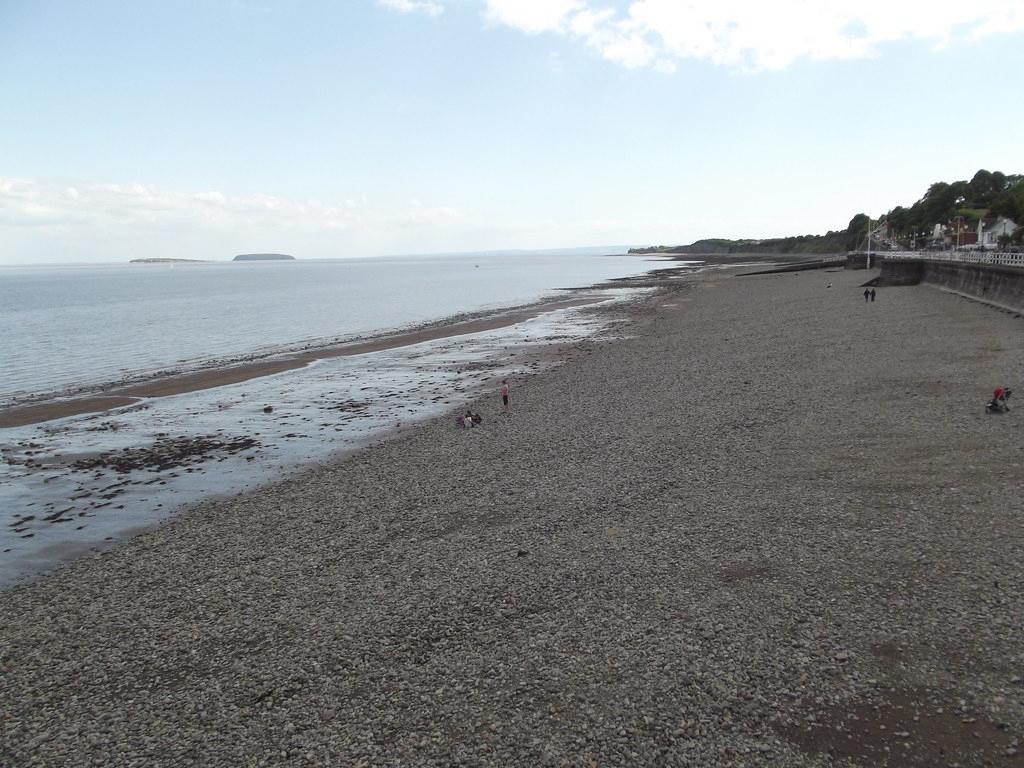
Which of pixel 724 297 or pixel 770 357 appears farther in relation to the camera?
pixel 724 297

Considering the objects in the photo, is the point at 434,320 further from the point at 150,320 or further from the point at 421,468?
Result: the point at 421,468

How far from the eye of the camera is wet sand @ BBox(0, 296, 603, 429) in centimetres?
2366

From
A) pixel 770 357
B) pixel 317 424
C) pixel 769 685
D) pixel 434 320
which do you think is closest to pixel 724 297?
pixel 434 320

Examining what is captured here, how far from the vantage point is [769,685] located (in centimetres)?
636

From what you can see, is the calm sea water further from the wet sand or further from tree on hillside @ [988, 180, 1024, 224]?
tree on hillside @ [988, 180, 1024, 224]

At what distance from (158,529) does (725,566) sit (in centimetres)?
1005

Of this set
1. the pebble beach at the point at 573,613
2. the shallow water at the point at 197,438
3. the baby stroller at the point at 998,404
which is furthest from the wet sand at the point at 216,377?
the baby stroller at the point at 998,404

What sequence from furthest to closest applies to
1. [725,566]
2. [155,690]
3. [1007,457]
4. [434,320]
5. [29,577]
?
[434,320]
[1007,457]
[29,577]
[725,566]
[155,690]

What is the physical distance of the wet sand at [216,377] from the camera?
23656 mm

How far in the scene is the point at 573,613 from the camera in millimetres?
7969

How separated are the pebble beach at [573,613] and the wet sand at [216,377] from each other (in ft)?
47.3

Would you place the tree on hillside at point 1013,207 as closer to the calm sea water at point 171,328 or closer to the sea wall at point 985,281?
the sea wall at point 985,281

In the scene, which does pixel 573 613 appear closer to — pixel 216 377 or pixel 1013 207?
pixel 216 377

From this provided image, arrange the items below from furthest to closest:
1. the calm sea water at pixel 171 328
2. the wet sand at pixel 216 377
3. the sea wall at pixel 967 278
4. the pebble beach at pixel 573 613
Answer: the calm sea water at pixel 171 328 < the sea wall at pixel 967 278 < the wet sand at pixel 216 377 < the pebble beach at pixel 573 613
